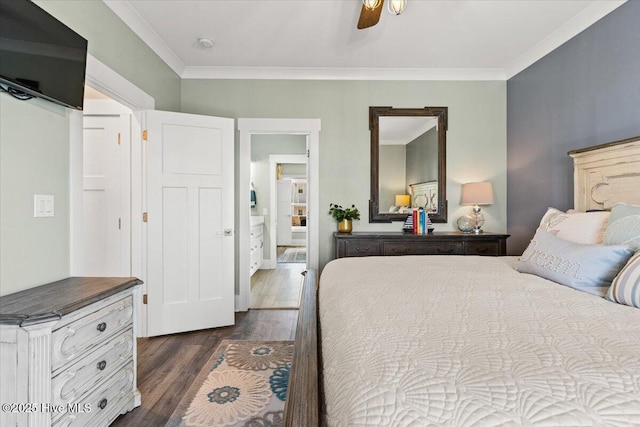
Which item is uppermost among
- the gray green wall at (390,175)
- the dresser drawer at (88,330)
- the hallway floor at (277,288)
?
the gray green wall at (390,175)

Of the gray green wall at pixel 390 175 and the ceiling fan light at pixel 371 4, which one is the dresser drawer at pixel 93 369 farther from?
the gray green wall at pixel 390 175

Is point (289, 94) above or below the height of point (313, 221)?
above

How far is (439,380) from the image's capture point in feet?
2.17

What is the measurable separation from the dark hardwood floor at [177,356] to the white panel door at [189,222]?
0.55 ft

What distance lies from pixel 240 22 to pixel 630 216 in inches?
115

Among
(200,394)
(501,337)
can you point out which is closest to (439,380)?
(501,337)

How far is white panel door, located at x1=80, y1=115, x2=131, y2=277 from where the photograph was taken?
288 cm

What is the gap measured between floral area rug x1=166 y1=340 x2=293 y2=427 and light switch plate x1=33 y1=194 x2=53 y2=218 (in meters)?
1.31

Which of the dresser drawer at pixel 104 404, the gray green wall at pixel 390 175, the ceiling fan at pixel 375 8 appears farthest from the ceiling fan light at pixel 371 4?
the dresser drawer at pixel 104 404

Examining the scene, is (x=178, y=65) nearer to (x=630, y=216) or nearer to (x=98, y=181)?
(x=98, y=181)

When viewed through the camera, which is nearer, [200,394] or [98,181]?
[200,394]

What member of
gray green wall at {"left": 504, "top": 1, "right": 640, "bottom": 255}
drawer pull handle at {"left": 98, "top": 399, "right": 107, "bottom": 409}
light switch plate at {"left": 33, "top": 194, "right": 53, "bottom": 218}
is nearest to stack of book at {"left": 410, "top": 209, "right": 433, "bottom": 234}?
gray green wall at {"left": 504, "top": 1, "right": 640, "bottom": 255}

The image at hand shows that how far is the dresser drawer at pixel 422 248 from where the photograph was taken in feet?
10.4

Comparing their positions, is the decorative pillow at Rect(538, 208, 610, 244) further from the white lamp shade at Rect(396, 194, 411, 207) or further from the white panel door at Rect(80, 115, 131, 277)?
the white panel door at Rect(80, 115, 131, 277)
